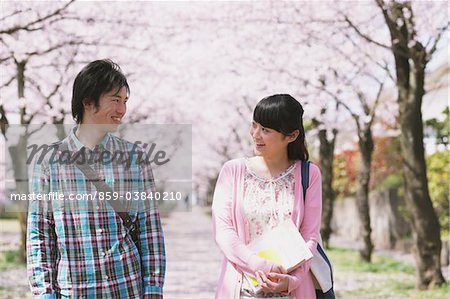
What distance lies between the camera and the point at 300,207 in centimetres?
314

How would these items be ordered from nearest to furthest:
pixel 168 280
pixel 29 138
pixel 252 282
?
pixel 252 282
pixel 168 280
pixel 29 138

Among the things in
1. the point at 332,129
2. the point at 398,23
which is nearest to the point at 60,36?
the point at 398,23

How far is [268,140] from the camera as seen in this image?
3.16 meters

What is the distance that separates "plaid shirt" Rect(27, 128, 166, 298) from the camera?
268 cm

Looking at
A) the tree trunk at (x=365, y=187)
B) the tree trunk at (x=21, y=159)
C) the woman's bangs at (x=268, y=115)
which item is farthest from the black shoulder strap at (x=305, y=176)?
the tree trunk at (x=365, y=187)

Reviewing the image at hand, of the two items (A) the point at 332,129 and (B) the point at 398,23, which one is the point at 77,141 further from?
(A) the point at 332,129

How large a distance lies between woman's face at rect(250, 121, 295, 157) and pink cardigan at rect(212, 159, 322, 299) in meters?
0.13

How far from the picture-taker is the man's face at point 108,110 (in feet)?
9.20

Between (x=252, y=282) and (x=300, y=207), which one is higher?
(x=300, y=207)

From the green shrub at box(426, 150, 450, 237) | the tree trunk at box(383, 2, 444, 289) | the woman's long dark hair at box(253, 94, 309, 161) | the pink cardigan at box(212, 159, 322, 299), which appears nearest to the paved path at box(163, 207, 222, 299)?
the tree trunk at box(383, 2, 444, 289)

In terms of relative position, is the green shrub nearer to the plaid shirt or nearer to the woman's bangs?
the woman's bangs

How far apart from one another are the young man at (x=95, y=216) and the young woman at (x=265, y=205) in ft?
1.39

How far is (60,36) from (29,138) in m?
1.93

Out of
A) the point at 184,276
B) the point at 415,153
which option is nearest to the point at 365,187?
the point at 184,276
